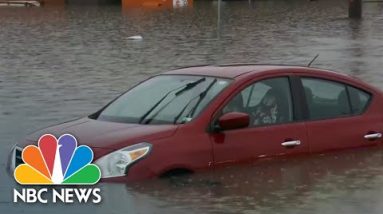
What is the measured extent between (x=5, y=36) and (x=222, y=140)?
97.0ft

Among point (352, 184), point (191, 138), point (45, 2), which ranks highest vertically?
point (191, 138)

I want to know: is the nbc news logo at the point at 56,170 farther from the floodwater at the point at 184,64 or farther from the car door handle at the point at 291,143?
the car door handle at the point at 291,143

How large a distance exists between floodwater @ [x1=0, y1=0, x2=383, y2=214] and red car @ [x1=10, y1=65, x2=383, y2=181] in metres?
0.18

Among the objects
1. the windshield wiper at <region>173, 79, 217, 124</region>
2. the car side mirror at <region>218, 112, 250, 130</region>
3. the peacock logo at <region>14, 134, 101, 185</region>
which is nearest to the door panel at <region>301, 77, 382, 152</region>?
the car side mirror at <region>218, 112, 250, 130</region>

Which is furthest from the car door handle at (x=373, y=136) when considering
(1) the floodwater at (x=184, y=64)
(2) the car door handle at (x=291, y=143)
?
(2) the car door handle at (x=291, y=143)

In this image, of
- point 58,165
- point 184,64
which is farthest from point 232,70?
point 184,64

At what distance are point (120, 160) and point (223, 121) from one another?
1074 mm

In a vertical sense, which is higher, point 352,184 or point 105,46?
point 352,184

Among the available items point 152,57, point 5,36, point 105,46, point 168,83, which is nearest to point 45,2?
point 5,36

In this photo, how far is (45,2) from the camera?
77625mm

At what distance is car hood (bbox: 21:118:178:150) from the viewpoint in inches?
324

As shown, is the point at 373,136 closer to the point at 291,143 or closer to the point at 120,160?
the point at 291,143

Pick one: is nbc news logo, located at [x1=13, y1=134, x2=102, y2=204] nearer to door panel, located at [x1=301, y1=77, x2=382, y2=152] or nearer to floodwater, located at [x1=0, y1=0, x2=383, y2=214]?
floodwater, located at [x1=0, y1=0, x2=383, y2=214]

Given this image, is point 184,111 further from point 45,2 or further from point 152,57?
point 45,2
